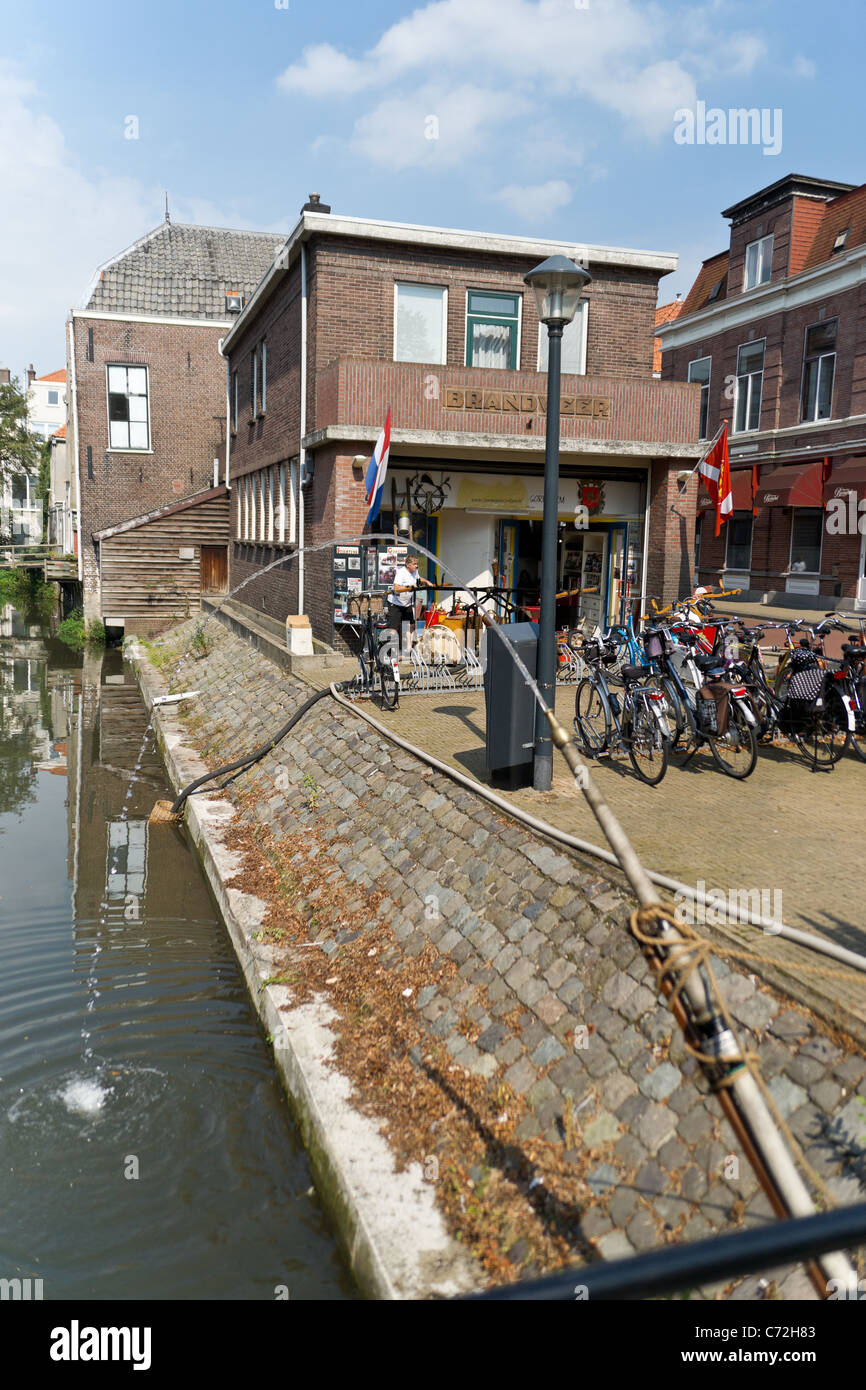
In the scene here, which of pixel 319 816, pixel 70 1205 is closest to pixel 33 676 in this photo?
pixel 319 816

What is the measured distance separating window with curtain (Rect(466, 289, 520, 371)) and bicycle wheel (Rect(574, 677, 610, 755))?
349 inches

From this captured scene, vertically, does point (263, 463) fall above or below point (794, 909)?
above

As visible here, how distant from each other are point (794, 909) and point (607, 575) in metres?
13.3

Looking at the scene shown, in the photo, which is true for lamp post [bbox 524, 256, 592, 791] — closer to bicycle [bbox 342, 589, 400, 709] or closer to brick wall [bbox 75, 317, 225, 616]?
bicycle [bbox 342, 589, 400, 709]

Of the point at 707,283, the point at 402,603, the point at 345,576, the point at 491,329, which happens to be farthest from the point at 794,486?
the point at 402,603

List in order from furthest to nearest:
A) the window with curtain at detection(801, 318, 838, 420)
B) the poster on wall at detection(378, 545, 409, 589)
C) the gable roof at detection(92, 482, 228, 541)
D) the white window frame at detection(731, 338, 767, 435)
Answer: the gable roof at detection(92, 482, 228, 541)
the white window frame at detection(731, 338, 767, 435)
the window with curtain at detection(801, 318, 838, 420)
the poster on wall at detection(378, 545, 409, 589)

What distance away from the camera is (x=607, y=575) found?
18.7m

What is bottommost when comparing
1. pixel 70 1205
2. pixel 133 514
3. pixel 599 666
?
pixel 70 1205

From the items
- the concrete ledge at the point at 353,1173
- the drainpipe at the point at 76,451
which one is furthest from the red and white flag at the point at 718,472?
the drainpipe at the point at 76,451

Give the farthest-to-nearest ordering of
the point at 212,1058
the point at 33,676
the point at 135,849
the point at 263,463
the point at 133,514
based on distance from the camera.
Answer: the point at 133,514 < the point at 33,676 < the point at 263,463 < the point at 135,849 < the point at 212,1058

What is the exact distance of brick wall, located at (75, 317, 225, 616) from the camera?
31859 millimetres

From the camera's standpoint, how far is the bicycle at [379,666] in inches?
468

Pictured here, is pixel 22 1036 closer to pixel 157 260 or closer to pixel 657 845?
pixel 657 845

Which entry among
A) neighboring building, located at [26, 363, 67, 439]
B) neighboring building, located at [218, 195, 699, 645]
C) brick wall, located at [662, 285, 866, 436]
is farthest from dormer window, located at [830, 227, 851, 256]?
neighboring building, located at [26, 363, 67, 439]
